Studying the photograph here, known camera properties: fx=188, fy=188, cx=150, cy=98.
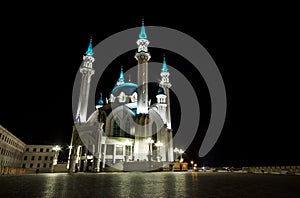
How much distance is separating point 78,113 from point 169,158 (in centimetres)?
2546

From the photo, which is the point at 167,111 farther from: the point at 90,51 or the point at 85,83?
the point at 90,51

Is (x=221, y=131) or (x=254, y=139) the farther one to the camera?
(x=221, y=131)

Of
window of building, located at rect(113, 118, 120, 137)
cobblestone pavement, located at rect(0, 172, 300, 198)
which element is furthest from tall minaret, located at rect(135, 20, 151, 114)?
cobblestone pavement, located at rect(0, 172, 300, 198)

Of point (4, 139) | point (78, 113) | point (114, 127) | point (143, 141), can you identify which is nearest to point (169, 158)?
point (143, 141)

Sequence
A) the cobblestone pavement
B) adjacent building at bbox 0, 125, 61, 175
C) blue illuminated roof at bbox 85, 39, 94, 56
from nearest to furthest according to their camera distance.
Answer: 1. the cobblestone pavement
2. adjacent building at bbox 0, 125, 61, 175
3. blue illuminated roof at bbox 85, 39, 94, 56

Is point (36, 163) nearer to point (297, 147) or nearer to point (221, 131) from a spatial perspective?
point (221, 131)

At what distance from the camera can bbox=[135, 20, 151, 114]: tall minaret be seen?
144 ft

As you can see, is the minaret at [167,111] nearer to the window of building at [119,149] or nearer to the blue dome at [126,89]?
the blue dome at [126,89]

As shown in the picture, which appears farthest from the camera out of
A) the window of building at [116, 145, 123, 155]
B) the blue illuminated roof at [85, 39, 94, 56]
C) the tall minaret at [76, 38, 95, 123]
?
the blue illuminated roof at [85, 39, 94, 56]

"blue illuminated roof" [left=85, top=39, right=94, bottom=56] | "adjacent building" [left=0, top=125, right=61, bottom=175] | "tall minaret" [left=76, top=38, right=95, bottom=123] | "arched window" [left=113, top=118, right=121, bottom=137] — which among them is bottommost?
"adjacent building" [left=0, top=125, right=61, bottom=175]

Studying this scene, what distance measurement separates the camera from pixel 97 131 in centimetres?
3353

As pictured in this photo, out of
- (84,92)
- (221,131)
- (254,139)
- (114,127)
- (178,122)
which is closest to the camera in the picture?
(114,127)

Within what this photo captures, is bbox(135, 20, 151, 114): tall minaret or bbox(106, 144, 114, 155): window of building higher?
bbox(135, 20, 151, 114): tall minaret

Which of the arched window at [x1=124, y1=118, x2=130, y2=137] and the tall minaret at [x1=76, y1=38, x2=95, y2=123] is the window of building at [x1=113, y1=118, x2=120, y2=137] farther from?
the tall minaret at [x1=76, y1=38, x2=95, y2=123]
